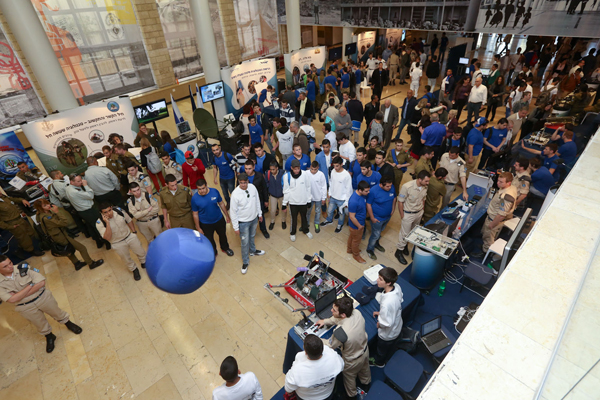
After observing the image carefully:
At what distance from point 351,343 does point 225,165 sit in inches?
157

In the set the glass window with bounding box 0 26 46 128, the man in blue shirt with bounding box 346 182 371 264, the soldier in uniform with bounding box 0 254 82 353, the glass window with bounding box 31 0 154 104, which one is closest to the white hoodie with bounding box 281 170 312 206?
the man in blue shirt with bounding box 346 182 371 264

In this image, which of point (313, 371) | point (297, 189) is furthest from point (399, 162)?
point (313, 371)

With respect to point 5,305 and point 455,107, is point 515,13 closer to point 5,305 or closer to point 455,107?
point 455,107

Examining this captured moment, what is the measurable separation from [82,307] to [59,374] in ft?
3.48

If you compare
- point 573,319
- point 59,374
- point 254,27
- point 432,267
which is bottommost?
point 59,374

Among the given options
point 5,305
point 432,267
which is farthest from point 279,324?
point 5,305

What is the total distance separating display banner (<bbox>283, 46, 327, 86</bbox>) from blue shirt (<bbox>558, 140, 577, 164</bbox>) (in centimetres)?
799

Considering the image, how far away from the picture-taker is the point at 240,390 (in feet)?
8.50

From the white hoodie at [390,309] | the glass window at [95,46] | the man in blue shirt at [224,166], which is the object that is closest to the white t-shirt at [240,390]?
the white hoodie at [390,309]

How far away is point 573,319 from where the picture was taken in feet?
6.29

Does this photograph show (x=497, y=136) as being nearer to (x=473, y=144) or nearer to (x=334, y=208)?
(x=473, y=144)

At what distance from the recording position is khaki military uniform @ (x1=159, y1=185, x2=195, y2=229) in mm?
4895

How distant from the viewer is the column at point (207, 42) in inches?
355

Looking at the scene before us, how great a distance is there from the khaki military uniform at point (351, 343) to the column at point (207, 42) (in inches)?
329
